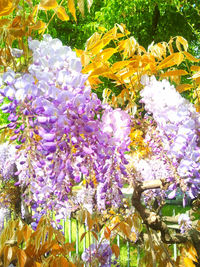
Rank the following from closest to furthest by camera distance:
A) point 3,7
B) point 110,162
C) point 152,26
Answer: point 3,7 < point 110,162 < point 152,26

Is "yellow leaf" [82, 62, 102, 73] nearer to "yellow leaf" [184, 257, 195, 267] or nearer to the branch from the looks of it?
the branch

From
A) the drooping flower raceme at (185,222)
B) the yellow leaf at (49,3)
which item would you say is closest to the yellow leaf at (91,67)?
the yellow leaf at (49,3)

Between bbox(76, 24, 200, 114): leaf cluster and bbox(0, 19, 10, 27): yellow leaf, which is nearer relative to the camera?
bbox(0, 19, 10, 27): yellow leaf

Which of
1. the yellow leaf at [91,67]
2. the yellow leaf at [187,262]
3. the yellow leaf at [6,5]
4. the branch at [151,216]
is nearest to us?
the yellow leaf at [6,5]

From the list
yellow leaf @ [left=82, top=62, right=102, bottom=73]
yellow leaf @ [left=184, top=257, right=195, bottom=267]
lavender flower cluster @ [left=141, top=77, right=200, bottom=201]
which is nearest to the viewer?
yellow leaf @ [left=82, top=62, right=102, bottom=73]

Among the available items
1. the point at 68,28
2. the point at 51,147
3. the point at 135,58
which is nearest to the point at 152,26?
the point at 68,28

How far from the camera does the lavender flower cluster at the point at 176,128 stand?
1086mm

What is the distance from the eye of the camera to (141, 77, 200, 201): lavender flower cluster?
42.8 inches

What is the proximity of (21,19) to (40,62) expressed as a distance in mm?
123

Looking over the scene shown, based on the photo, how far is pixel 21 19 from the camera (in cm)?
77

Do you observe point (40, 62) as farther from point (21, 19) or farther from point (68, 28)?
point (68, 28)

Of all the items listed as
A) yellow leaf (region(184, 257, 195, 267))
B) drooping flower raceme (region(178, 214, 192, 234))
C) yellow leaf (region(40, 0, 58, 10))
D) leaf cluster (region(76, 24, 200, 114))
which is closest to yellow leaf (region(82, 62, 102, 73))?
leaf cluster (region(76, 24, 200, 114))

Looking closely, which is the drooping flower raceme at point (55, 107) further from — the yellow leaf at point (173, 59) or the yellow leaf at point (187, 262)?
the yellow leaf at point (187, 262)

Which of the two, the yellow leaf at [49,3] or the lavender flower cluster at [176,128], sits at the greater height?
the yellow leaf at [49,3]
